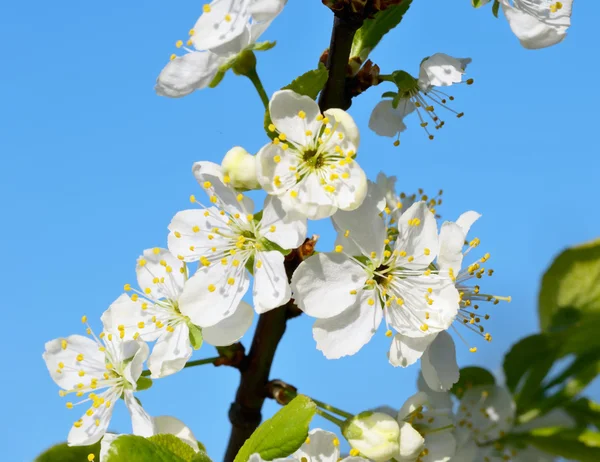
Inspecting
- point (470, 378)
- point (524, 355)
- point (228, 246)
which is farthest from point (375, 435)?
point (524, 355)

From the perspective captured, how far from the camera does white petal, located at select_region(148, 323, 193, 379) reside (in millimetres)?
1262

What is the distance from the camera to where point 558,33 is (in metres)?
1.33

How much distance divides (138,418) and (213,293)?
0.85ft

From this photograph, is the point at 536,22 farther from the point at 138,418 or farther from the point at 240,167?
the point at 138,418

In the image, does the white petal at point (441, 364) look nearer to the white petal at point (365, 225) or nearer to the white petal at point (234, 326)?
the white petal at point (365, 225)

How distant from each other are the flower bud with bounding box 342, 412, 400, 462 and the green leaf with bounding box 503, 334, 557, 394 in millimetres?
744

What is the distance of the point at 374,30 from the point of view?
4.41 feet

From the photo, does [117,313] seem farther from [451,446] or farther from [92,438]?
[451,446]

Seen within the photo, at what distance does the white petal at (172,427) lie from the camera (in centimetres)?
127

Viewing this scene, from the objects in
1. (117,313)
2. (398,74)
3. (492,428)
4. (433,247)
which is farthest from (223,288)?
(492,428)

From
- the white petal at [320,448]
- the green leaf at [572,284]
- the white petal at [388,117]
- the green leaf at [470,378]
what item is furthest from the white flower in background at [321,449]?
the green leaf at [572,284]

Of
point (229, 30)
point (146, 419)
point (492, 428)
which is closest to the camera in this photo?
point (229, 30)

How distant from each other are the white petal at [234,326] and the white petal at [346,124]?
0.31 metres

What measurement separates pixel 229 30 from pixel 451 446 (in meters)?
0.81
